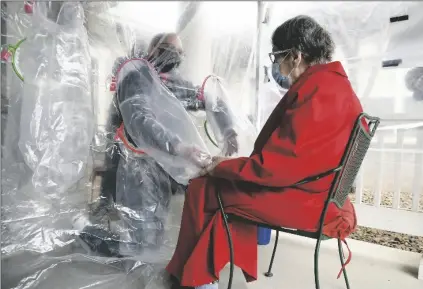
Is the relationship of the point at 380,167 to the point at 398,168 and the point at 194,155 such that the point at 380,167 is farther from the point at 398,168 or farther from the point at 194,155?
the point at 194,155

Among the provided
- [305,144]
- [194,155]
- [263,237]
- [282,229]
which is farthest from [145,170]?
[263,237]

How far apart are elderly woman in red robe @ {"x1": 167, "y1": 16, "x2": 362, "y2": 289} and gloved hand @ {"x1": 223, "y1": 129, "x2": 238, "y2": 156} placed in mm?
502

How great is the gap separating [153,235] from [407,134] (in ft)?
5.29

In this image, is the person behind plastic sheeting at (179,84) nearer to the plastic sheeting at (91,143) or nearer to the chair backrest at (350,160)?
the plastic sheeting at (91,143)

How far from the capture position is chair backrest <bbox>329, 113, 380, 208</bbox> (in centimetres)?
98

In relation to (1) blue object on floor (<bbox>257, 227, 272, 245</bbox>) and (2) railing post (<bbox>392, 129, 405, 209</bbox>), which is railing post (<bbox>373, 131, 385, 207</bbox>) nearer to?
(2) railing post (<bbox>392, 129, 405, 209</bbox>)

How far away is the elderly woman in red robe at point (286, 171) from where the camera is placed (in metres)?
0.94

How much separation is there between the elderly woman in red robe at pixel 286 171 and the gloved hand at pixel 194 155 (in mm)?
57

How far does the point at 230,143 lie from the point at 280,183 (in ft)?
2.52

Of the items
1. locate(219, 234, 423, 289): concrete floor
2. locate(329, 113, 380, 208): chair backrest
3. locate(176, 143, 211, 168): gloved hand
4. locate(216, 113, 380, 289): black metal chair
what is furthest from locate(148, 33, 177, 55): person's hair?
locate(219, 234, 423, 289): concrete floor

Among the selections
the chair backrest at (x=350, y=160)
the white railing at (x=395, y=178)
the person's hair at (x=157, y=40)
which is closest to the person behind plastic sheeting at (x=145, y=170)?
the person's hair at (x=157, y=40)

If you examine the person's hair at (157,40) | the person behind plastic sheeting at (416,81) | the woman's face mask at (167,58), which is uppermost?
the person's hair at (157,40)

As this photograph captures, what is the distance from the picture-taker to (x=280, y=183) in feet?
3.17

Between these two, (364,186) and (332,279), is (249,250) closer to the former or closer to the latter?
(332,279)
